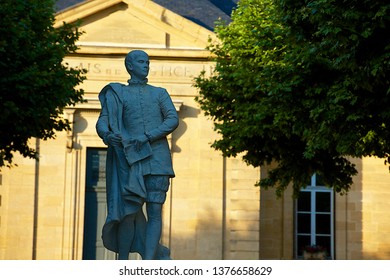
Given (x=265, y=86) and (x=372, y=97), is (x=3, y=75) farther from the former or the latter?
(x=372, y=97)

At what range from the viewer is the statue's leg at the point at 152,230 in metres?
17.6

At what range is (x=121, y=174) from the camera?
17.6 meters

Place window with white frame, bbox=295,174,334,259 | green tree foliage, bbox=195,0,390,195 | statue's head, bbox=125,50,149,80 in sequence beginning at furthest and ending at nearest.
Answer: window with white frame, bbox=295,174,334,259
green tree foliage, bbox=195,0,390,195
statue's head, bbox=125,50,149,80

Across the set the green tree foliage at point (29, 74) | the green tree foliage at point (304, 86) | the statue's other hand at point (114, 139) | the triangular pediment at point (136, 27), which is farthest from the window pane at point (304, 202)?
the statue's other hand at point (114, 139)

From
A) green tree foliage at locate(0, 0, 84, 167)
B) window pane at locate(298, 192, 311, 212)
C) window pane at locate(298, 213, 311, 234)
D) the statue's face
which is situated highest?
green tree foliage at locate(0, 0, 84, 167)

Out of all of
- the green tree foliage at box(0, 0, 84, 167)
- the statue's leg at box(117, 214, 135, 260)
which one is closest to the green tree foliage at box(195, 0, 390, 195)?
the green tree foliage at box(0, 0, 84, 167)

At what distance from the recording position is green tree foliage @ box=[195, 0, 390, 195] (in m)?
22.1

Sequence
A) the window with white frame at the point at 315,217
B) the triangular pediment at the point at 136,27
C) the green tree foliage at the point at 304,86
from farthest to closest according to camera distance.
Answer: the window with white frame at the point at 315,217 < the triangular pediment at the point at 136,27 < the green tree foliage at the point at 304,86

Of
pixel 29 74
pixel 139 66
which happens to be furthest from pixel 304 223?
pixel 139 66

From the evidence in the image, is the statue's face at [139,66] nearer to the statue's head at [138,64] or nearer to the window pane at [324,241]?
the statue's head at [138,64]

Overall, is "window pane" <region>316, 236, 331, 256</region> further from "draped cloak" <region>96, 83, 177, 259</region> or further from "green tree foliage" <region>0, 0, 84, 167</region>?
"draped cloak" <region>96, 83, 177, 259</region>

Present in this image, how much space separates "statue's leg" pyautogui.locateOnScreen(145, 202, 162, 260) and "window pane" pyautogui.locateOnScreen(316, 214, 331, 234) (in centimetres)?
2273

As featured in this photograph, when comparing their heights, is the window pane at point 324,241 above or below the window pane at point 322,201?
below

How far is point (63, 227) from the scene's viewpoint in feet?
125
